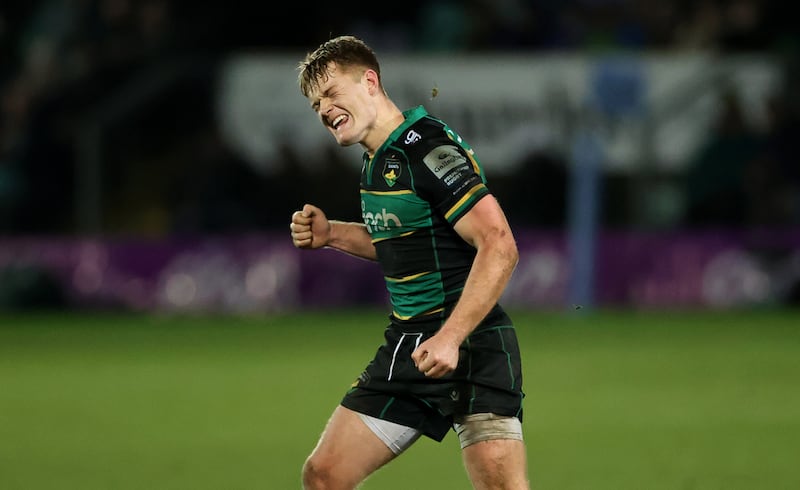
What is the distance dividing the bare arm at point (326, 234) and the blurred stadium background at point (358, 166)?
368 inches

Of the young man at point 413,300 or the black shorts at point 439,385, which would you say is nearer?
the young man at point 413,300

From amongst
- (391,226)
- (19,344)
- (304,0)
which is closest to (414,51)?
(304,0)

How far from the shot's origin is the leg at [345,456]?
16.0 ft

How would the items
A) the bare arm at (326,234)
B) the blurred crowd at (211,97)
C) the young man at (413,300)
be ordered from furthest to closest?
the blurred crowd at (211,97), the bare arm at (326,234), the young man at (413,300)

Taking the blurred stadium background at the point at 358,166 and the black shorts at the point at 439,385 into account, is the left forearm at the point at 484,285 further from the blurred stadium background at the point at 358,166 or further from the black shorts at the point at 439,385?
the blurred stadium background at the point at 358,166

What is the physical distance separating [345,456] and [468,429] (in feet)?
1.34

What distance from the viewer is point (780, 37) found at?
1997cm

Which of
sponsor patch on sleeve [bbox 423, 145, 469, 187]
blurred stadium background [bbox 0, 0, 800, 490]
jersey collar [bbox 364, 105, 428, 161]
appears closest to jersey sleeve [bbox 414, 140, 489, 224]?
sponsor patch on sleeve [bbox 423, 145, 469, 187]

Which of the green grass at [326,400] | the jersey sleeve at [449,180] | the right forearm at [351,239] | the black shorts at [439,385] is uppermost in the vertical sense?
the jersey sleeve at [449,180]

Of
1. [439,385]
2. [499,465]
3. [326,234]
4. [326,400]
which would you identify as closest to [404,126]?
[326,234]

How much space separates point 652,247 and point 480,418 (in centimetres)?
1367

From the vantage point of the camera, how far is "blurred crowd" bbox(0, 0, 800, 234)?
18344mm

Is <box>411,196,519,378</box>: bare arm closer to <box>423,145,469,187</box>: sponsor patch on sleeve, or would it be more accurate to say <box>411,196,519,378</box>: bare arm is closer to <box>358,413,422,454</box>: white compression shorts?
<box>423,145,469,187</box>: sponsor patch on sleeve

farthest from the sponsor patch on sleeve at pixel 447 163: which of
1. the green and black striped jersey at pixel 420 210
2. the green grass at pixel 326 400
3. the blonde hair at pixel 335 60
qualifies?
the green grass at pixel 326 400
